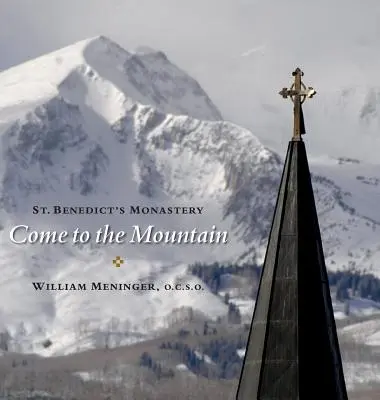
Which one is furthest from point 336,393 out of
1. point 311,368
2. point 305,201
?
point 305,201

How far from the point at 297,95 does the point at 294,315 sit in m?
4.45

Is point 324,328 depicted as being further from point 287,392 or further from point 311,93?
point 311,93

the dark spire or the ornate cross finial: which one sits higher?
the ornate cross finial

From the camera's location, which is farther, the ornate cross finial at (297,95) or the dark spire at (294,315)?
the ornate cross finial at (297,95)

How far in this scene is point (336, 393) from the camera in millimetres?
41031

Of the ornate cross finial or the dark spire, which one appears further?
the ornate cross finial

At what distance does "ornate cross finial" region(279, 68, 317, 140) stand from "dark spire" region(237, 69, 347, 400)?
0.13 meters

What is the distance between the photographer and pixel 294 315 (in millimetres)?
41281

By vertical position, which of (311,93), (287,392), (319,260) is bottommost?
(287,392)

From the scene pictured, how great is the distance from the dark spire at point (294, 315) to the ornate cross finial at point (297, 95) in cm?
13

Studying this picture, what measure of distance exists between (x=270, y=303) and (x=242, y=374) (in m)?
1.56

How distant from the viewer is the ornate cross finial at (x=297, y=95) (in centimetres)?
4262

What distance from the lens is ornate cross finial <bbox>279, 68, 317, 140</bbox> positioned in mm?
42625

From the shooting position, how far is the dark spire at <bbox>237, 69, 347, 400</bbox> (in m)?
41.0
